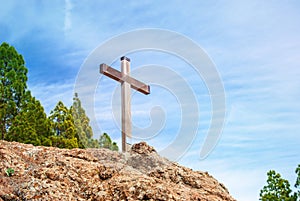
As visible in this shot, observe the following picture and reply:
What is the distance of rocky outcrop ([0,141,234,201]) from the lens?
6625mm

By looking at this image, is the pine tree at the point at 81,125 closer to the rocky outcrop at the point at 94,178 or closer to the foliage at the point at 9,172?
the rocky outcrop at the point at 94,178

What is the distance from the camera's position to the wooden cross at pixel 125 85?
11258 mm

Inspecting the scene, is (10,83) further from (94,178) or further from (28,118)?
(94,178)

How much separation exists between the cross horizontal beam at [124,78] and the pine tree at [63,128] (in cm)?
601

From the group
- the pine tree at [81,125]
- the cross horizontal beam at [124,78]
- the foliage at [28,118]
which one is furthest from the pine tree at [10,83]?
the cross horizontal beam at [124,78]

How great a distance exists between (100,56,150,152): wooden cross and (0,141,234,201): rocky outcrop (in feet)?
7.17

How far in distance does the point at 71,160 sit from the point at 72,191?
0.95 metres

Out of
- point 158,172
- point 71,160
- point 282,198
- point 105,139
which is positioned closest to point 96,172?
point 71,160

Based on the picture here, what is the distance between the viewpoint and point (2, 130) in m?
17.3

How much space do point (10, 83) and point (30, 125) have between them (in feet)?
8.61

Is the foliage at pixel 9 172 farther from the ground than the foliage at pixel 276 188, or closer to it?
closer to it

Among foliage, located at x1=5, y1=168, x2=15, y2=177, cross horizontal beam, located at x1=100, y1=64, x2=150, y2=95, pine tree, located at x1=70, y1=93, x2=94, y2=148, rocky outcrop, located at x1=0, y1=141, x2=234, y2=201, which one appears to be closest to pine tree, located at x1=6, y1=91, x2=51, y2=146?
pine tree, located at x1=70, y1=93, x2=94, y2=148

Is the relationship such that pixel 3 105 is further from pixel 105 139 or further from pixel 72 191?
pixel 72 191

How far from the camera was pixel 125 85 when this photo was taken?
38.7 feet
